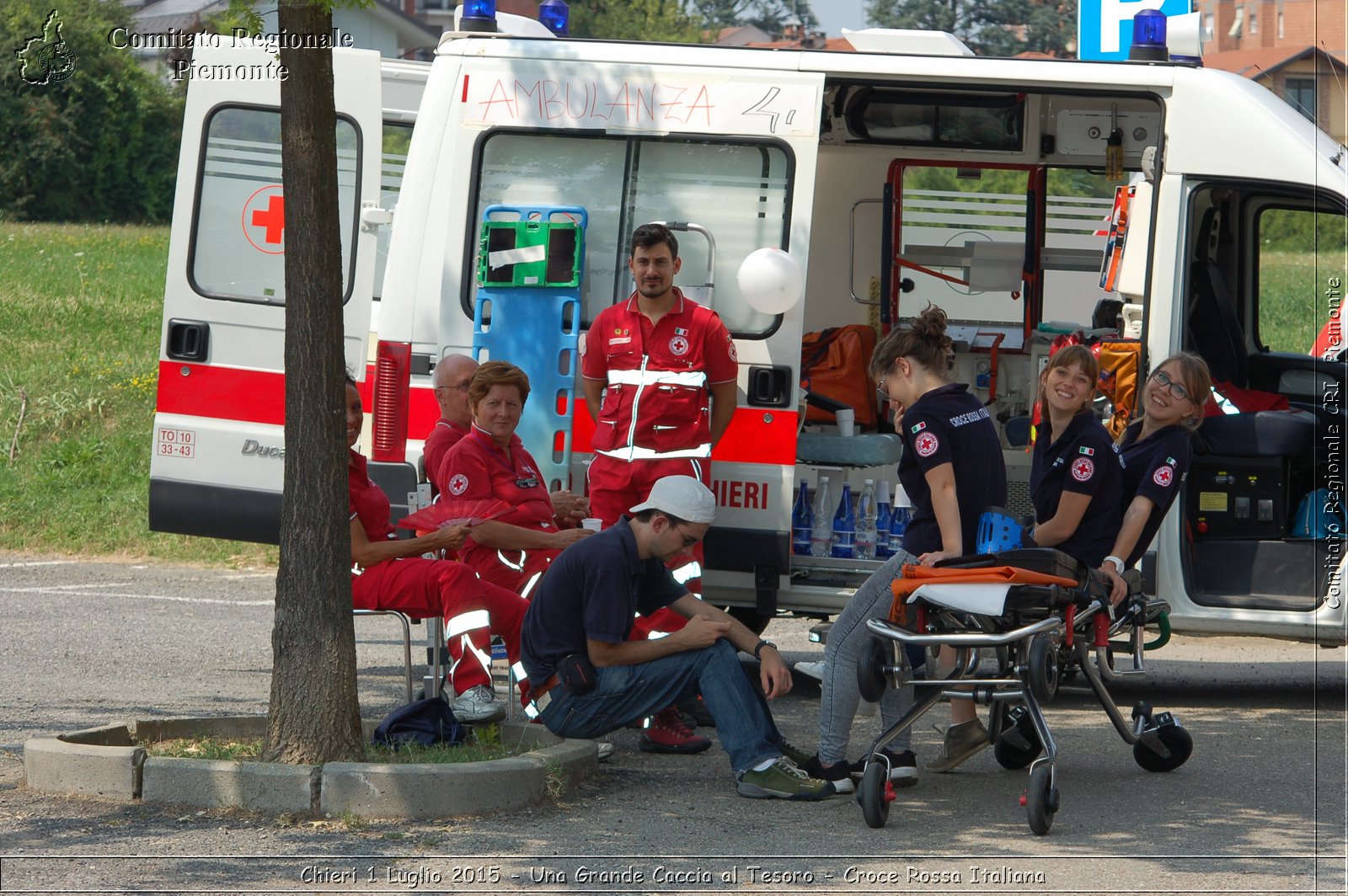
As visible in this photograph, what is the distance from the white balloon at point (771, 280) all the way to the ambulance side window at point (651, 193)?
0.20m

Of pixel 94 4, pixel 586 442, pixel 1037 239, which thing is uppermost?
pixel 94 4

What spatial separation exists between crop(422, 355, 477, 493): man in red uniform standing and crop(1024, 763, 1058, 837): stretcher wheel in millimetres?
2685

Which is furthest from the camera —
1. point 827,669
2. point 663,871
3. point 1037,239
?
point 1037,239

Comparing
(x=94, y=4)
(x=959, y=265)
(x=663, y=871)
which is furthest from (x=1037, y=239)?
(x=94, y=4)

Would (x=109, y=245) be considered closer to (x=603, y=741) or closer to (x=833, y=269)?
(x=833, y=269)

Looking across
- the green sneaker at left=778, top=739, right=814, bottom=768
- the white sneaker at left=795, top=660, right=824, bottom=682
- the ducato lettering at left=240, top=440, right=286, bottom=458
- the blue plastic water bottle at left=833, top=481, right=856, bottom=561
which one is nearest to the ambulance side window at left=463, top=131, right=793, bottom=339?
the blue plastic water bottle at left=833, top=481, right=856, bottom=561

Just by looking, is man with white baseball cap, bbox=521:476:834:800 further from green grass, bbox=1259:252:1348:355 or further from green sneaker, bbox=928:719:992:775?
green grass, bbox=1259:252:1348:355

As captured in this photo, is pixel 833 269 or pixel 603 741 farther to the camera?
pixel 833 269

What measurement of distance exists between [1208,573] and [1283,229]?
255 cm

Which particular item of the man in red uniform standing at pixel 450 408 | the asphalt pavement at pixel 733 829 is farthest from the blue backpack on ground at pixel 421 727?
the man in red uniform standing at pixel 450 408

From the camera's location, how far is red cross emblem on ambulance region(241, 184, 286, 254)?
747 cm

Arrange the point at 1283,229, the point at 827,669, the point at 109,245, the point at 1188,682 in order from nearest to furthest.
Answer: the point at 827,669 → the point at 1188,682 → the point at 1283,229 → the point at 109,245

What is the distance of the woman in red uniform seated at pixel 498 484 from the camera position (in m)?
5.89

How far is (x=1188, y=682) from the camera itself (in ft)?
25.7
